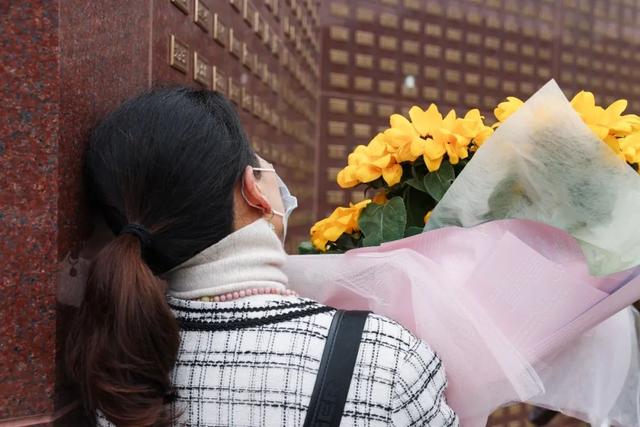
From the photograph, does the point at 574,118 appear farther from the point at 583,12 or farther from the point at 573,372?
the point at 583,12

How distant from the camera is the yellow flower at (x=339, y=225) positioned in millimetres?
1414

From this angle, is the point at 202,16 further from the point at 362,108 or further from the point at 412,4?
the point at 412,4

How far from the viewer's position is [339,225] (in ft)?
4.68

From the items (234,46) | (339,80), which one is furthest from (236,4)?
(339,80)

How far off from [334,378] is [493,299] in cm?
30

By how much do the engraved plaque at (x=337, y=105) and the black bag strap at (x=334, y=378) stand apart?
3.53 meters

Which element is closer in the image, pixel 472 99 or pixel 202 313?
pixel 202 313

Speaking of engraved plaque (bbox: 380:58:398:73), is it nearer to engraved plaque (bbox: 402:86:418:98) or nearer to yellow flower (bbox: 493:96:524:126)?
engraved plaque (bbox: 402:86:418:98)

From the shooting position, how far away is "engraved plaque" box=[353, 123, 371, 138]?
4523 millimetres

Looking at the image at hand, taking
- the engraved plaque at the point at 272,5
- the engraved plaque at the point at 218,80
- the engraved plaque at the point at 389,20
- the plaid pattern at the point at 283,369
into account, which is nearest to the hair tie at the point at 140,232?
the plaid pattern at the point at 283,369

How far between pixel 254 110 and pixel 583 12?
10.1ft

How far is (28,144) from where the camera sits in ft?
3.73

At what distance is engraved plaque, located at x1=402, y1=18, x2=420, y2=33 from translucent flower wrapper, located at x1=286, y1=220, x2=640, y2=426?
3475 mm

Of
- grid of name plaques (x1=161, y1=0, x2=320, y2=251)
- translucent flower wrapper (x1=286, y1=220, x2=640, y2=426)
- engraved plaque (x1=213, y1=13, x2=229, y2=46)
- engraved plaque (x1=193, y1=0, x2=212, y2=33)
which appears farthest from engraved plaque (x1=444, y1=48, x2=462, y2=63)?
translucent flower wrapper (x1=286, y1=220, x2=640, y2=426)
